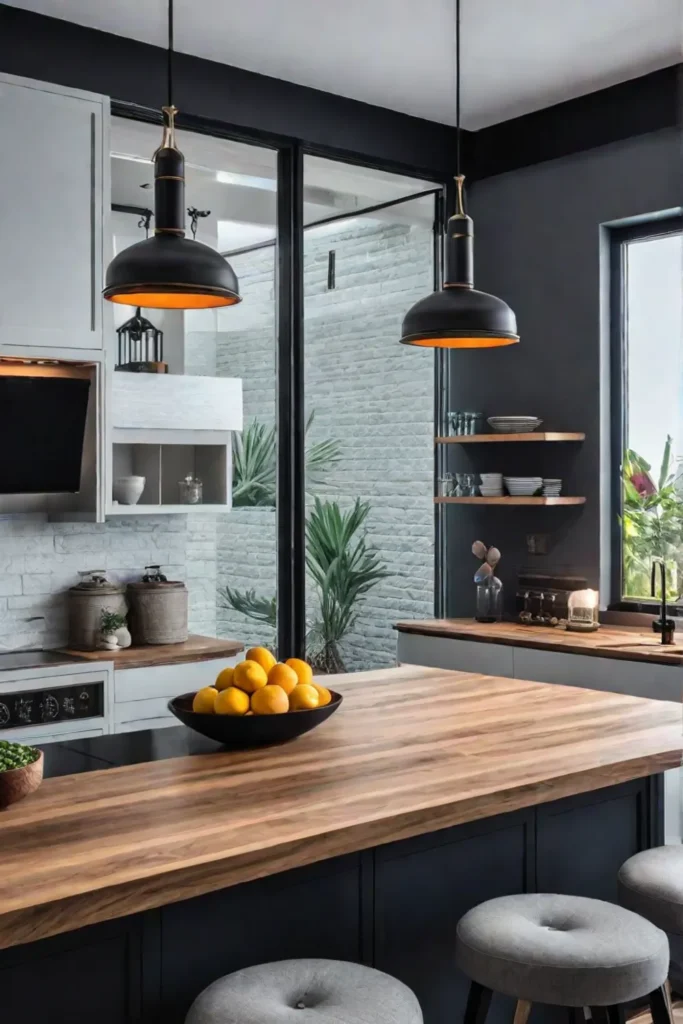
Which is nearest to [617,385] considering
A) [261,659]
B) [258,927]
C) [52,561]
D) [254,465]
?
[254,465]

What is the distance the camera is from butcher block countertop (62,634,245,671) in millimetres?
3877

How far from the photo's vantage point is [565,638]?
4320mm

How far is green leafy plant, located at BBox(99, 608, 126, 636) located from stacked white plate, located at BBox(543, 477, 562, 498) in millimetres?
1931

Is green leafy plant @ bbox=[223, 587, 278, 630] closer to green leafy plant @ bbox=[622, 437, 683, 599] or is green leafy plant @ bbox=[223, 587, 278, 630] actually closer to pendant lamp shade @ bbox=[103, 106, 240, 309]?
green leafy plant @ bbox=[622, 437, 683, 599]

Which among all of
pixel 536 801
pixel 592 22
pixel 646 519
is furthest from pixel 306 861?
pixel 592 22

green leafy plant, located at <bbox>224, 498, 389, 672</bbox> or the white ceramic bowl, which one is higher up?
the white ceramic bowl

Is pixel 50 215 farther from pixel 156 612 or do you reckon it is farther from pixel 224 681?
pixel 224 681

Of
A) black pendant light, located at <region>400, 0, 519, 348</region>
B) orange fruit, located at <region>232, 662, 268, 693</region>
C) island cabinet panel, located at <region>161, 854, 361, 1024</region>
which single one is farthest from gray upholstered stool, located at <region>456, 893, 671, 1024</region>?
black pendant light, located at <region>400, 0, 519, 348</region>

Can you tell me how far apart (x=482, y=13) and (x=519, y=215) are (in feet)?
4.29

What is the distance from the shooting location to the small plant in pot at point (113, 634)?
407 cm

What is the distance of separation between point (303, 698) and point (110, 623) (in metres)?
1.86

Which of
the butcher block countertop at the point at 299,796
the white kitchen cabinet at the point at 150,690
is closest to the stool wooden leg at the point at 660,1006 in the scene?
the butcher block countertop at the point at 299,796

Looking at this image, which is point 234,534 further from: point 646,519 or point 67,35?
point 67,35

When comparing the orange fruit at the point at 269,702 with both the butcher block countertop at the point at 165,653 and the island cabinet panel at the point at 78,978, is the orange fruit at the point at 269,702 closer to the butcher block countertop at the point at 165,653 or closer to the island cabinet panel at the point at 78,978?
the island cabinet panel at the point at 78,978
